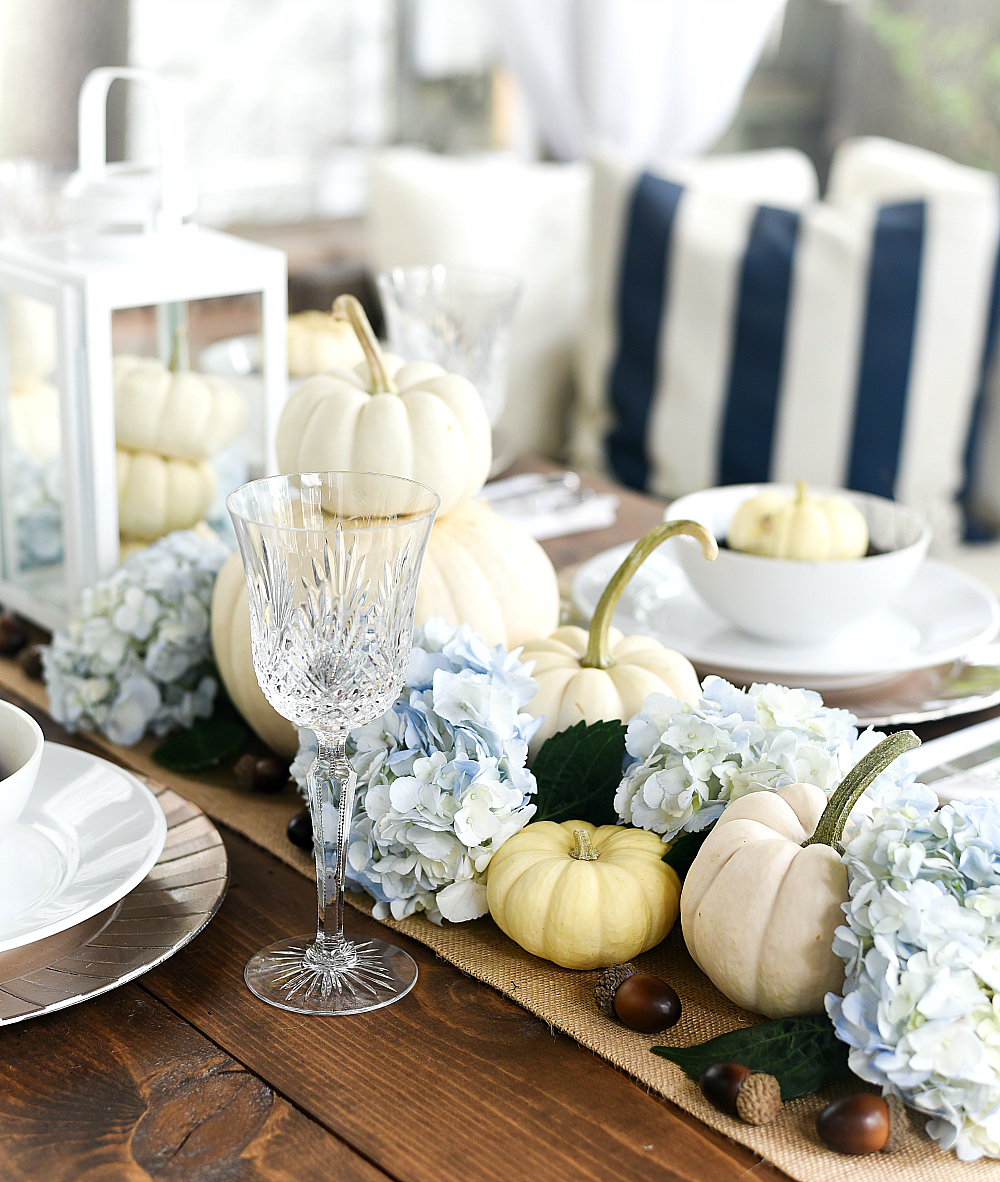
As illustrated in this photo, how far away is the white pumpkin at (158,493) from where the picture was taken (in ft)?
3.65

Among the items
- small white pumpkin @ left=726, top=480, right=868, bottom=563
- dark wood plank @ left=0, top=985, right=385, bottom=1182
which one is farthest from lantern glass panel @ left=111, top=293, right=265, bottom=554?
dark wood plank @ left=0, top=985, right=385, bottom=1182

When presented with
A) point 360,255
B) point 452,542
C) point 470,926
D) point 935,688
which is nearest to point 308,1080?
point 470,926

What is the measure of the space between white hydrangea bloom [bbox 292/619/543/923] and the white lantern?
0.42 meters

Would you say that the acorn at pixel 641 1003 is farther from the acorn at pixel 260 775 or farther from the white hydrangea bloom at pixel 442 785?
the acorn at pixel 260 775

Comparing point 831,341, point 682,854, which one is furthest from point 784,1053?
point 831,341

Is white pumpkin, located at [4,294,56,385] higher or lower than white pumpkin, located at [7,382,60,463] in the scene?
higher

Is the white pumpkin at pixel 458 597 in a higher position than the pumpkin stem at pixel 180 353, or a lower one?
lower

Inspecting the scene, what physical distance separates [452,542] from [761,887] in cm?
38

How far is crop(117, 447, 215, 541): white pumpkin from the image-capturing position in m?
1.11

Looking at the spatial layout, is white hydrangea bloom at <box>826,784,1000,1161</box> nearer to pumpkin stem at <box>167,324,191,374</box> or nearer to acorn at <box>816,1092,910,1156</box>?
acorn at <box>816,1092,910,1156</box>

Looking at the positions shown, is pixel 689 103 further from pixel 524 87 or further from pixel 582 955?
pixel 582 955

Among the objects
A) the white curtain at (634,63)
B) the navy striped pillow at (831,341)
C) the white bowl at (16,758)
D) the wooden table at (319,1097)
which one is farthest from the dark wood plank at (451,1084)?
the white curtain at (634,63)

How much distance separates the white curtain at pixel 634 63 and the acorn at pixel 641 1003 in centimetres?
264

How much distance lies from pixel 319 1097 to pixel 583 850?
0.20m
